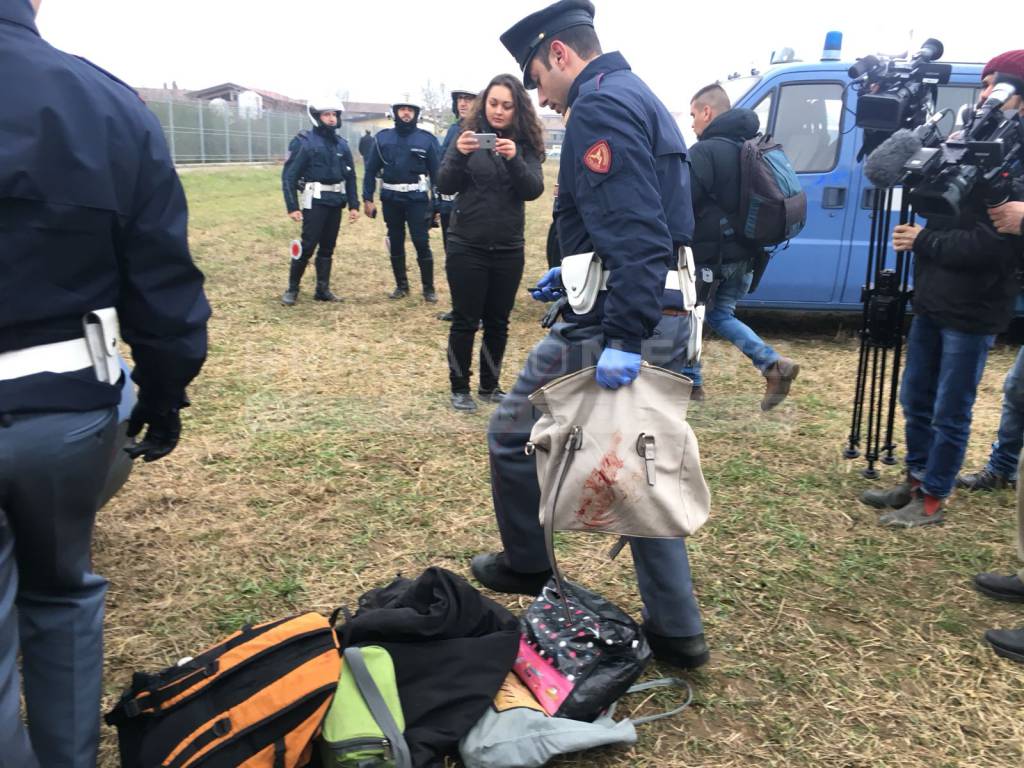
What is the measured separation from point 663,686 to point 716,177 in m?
3.09

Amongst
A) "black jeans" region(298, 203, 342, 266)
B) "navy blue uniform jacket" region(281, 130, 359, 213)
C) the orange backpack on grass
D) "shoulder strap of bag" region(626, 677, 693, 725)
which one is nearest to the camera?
the orange backpack on grass

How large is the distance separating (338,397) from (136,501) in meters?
1.81

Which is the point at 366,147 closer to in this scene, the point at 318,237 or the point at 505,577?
the point at 318,237

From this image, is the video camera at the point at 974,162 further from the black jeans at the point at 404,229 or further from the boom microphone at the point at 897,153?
the black jeans at the point at 404,229

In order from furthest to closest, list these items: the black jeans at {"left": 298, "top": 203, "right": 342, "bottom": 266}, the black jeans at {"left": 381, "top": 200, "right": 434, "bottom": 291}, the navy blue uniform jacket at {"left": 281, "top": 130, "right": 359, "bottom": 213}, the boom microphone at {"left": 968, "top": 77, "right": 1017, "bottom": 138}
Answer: the black jeans at {"left": 381, "top": 200, "right": 434, "bottom": 291}, the black jeans at {"left": 298, "top": 203, "right": 342, "bottom": 266}, the navy blue uniform jacket at {"left": 281, "top": 130, "right": 359, "bottom": 213}, the boom microphone at {"left": 968, "top": 77, "right": 1017, "bottom": 138}

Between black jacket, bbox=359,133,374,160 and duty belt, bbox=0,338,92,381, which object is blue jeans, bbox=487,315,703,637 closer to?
duty belt, bbox=0,338,92,381

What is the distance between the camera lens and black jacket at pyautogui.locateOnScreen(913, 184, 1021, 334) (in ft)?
10.9

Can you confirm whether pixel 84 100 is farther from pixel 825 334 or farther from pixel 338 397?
pixel 825 334

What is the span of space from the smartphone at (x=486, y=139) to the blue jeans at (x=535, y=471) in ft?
7.85

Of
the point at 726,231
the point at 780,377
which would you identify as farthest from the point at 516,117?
the point at 780,377

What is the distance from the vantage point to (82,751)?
1.91 metres

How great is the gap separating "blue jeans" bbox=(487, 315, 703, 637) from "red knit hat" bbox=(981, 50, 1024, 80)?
1.93m

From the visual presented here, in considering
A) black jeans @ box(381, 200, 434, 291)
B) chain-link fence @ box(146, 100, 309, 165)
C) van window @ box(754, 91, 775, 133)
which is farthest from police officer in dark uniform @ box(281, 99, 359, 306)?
chain-link fence @ box(146, 100, 309, 165)

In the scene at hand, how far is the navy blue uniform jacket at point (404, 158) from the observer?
7914 mm
